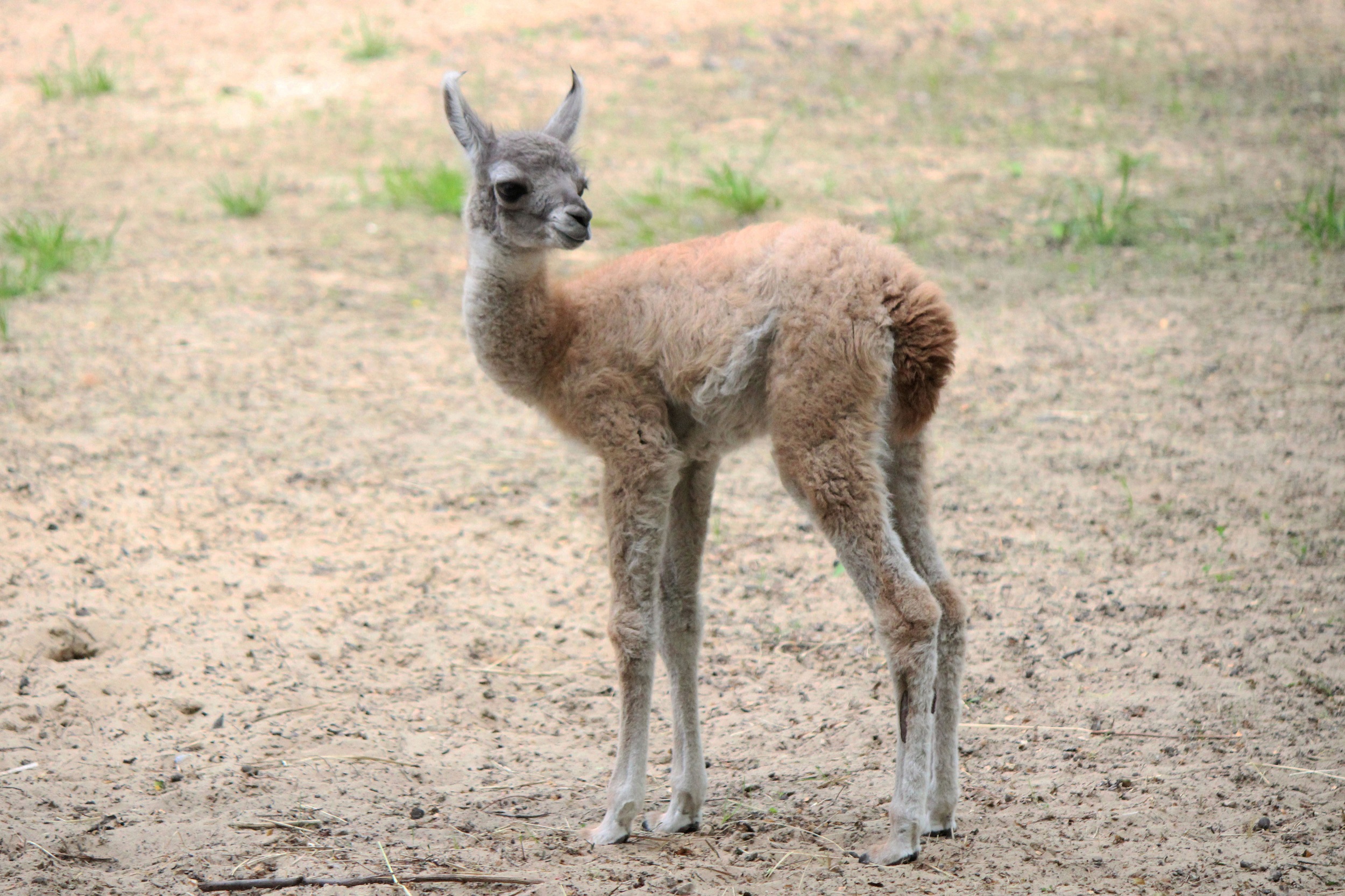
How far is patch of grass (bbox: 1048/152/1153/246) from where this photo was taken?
895cm

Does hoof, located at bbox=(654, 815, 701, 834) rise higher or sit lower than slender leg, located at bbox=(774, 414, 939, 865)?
lower

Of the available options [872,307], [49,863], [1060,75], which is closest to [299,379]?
[49,863]

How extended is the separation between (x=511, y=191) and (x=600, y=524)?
2402mm

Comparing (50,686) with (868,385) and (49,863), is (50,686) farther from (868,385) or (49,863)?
(868,385)

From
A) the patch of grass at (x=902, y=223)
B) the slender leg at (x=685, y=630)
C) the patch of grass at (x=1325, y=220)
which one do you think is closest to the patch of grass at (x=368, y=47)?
the patch of grass at (x=902, y=223)

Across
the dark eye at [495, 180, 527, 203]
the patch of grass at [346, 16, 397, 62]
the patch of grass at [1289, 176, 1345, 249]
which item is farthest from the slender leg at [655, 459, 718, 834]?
the patch of grass at [346, 16, 397, 62]

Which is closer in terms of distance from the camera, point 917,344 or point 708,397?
point 917,344

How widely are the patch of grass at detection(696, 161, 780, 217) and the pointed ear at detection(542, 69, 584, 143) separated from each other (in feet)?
14.1

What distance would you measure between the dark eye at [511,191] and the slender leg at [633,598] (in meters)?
1.00

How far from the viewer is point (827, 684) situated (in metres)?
5.06

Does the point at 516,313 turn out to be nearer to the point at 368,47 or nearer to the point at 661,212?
the point at 661,212

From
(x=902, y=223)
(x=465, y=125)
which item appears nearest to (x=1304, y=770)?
(x=465, y=125)

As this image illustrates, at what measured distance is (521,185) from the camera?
13.8 ft

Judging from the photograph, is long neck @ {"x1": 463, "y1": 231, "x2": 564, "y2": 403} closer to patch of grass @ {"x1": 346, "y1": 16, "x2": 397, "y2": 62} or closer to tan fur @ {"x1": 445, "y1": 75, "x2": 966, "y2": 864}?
tan fur @ {"x1": 445, "y1": 75, "x2": 966, "y2": 864}
